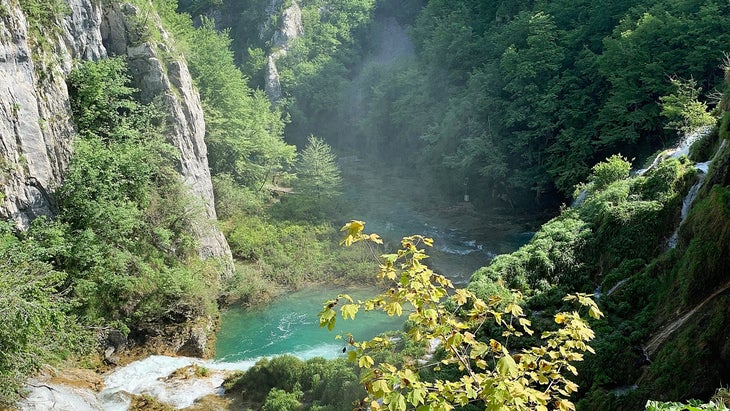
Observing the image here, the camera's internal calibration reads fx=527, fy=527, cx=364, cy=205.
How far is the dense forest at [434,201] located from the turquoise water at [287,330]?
1097mm

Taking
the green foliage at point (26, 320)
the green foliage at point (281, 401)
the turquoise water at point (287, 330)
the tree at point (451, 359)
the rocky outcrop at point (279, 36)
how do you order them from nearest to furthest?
the tree at point (451, 359)
the green foliage at point (26, 320)
the green foliage at point (281, 401)
the turquoise water at point (287, 330)
the rocky outcrop at point (279, 36)

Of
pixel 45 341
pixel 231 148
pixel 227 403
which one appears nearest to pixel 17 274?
pixel 45 341

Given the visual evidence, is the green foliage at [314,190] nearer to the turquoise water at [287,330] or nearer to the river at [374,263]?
the river at [374,263]

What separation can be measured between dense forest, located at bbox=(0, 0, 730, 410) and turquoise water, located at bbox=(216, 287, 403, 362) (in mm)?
1097

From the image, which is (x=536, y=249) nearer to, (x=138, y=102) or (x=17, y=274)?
(x=17, y=274)

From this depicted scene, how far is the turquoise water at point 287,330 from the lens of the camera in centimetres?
2184

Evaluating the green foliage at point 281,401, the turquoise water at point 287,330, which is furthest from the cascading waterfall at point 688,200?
the turquoise water at point 287,330

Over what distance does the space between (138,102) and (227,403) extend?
1493 cm

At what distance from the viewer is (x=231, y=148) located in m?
34.8

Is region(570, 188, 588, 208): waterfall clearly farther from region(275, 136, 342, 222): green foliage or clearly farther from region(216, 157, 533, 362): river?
region(275, 136, 342, 222): green foliage

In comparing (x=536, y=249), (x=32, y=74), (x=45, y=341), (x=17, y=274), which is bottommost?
(x=536, y=249)

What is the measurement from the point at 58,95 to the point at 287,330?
1362 cm

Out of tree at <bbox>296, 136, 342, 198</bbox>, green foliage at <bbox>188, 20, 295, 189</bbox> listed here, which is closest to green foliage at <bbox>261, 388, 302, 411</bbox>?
green foliage at <bbox>188, 20, 295, 189</bbox>

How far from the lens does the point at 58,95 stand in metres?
21.1
